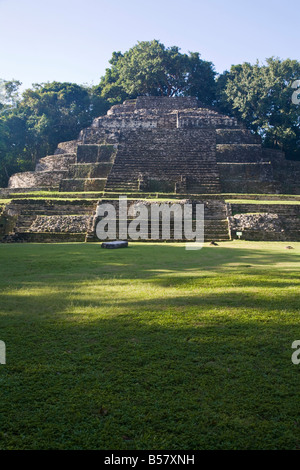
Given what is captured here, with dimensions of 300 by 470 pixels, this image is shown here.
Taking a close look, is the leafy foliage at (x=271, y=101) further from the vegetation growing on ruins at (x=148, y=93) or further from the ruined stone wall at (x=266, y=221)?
the ruined stone wall at (x=266, y=221)

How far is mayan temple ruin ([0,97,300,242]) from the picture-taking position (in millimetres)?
12336

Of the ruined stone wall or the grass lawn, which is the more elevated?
the ruined stone wall

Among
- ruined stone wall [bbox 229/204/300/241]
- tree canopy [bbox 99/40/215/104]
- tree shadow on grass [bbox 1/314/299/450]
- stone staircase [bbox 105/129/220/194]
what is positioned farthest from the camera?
tree canopy [bbox 99/40/215/104]

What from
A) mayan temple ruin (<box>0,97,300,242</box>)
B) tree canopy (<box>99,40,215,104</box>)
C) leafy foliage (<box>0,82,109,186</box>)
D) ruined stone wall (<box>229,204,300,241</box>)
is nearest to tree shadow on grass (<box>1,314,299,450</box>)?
mayan temple ruin (<box>0,97,300,242</box>)

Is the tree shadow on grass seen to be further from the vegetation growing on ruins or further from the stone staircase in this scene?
the vegetation growing on ruins

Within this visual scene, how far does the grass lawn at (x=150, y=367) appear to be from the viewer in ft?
5.57

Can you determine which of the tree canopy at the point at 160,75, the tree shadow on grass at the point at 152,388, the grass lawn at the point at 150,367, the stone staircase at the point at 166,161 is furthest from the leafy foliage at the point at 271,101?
the tree shadow on grass at the point at 152,388

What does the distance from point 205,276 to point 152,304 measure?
64.9 inches

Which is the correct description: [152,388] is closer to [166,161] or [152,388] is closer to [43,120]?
[166,161]

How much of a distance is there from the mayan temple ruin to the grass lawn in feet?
26.2

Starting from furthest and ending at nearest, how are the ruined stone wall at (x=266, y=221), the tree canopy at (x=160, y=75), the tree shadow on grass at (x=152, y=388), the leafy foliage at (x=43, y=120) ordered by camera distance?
the tree canopy at (x=160, y=75)
the leafy foliage at (x=43, y=120)
the ruined stone wall at (x=266, y=221)
the tree shadow on grass at (x=152, y=388)

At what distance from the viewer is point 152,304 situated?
11.7ft

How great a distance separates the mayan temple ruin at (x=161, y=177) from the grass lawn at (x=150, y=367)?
26.2ft

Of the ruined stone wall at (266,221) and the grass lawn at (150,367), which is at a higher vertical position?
the ruined stone wall at (266,221)
